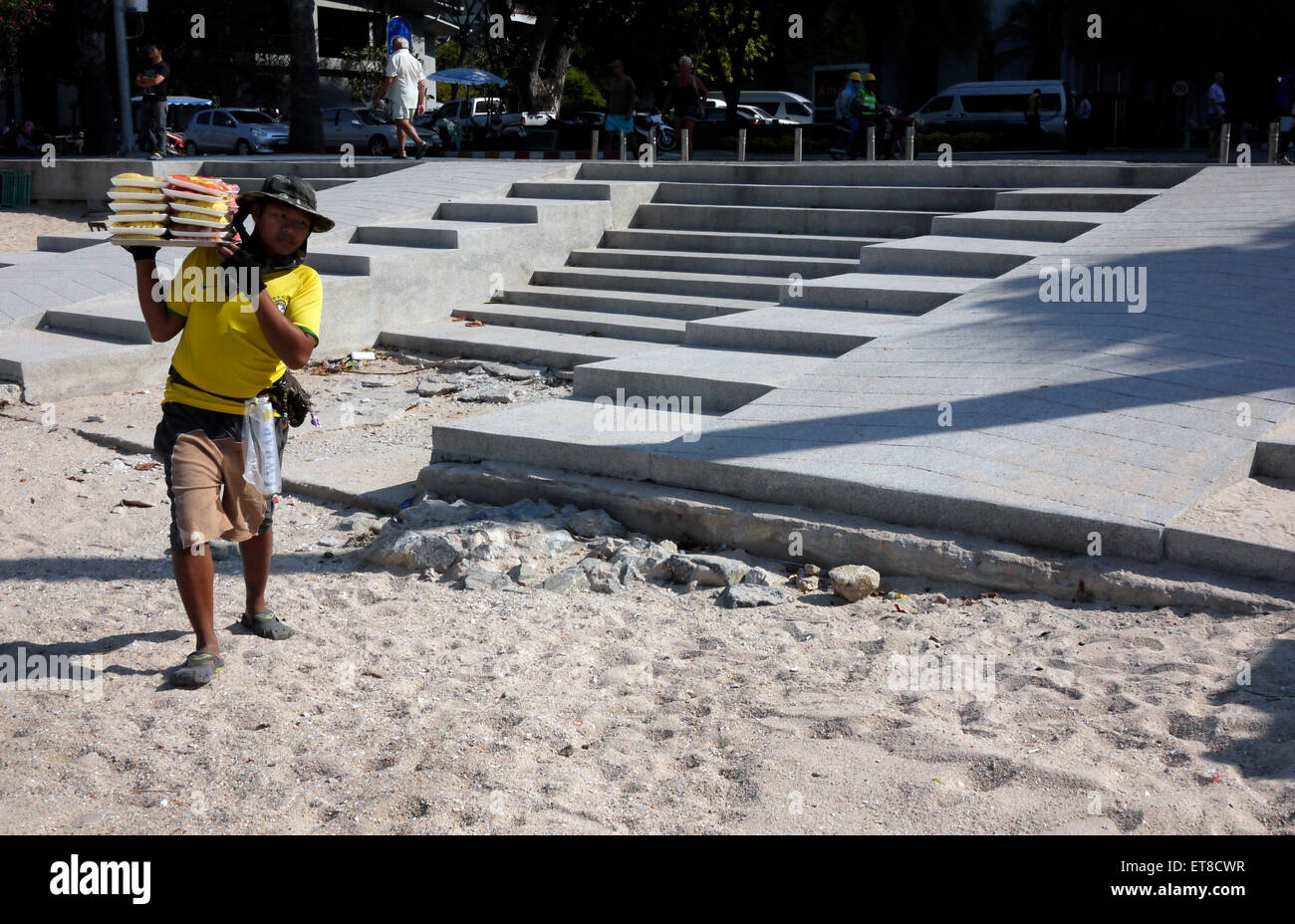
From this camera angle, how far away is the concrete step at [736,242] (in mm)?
11062

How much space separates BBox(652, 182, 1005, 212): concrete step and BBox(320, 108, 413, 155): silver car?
68.9 ft

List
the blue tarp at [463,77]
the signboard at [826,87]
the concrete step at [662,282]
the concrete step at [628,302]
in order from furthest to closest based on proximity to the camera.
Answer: the signboard at [826,87] → the blue tarp at [463,77] → the concrete step at [662,282] → the concrete step at [628,302]

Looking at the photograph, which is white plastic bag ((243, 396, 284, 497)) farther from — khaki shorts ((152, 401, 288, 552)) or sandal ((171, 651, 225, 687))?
sandal ((171, 651, 225, 687))

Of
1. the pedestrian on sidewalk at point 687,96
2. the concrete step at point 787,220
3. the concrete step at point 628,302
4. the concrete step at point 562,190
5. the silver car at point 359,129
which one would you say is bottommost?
the concrete step at point 628,302

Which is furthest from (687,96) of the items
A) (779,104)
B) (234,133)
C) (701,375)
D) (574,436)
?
(779,104)

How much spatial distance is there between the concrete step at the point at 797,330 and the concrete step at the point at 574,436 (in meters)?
1.32

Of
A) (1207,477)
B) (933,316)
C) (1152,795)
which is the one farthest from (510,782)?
(933,316)

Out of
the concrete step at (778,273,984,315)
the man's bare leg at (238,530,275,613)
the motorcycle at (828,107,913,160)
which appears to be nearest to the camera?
the man's bare leg at (238,530,275,613)

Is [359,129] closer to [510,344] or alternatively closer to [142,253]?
[510,344]

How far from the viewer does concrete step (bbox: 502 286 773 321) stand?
10.4 meters

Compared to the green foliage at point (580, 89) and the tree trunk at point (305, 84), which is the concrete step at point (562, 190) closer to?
the tree trunk at point (305, 84)

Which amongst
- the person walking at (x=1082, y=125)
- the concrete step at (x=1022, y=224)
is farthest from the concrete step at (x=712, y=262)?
the person walking at (x=1082, y=125)

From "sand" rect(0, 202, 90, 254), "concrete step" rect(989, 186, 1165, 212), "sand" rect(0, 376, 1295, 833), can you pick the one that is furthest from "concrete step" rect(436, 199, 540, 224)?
"sand" rect(0, 376, 1295, 833)
